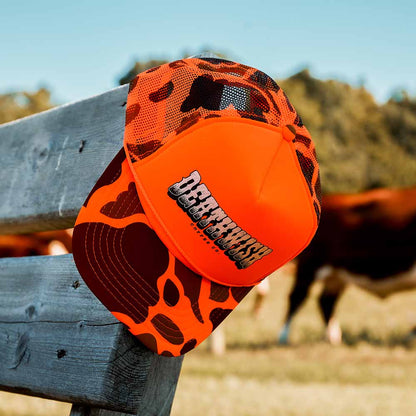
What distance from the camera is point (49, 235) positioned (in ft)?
18.5

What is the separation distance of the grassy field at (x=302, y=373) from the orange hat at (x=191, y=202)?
6.62ft

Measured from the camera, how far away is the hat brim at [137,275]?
939mm

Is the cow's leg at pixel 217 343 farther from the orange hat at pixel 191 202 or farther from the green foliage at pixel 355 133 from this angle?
the green foliage at pixel 355 133

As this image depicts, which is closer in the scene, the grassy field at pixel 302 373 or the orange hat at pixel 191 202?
the orange hat at pixel 191 202

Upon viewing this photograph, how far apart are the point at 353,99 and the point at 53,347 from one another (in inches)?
1476

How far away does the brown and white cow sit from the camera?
6340mm

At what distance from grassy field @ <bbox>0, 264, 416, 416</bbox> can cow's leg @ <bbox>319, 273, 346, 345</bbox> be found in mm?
138

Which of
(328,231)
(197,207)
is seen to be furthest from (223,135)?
(328,231)

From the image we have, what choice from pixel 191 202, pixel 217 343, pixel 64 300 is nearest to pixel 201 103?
pixel 191 202

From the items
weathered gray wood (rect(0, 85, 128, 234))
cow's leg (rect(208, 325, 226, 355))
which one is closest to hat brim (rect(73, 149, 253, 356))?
weathered gray wood (rect(0, 85, 128, 234))

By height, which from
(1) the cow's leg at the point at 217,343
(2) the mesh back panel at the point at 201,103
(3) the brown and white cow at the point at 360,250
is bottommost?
(3) the brown and white cow at the point at 360,250

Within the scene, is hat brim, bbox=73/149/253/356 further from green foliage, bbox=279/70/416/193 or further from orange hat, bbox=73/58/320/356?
green foliage, bbox=279/70/416/193

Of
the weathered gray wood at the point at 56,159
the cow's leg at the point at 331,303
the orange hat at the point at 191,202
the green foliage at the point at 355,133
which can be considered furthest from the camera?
the green foliage at the point at 355,133

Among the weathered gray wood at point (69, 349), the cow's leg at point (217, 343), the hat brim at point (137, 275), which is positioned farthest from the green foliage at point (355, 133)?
the hat brim at point (137, 275)
